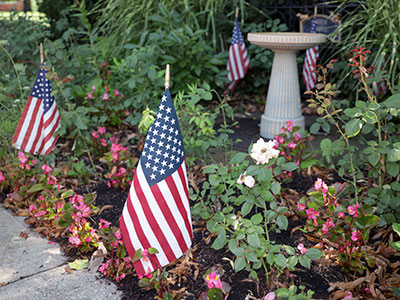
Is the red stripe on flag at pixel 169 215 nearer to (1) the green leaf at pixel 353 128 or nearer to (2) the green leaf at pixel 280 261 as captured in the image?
(2) the green leaf at pixel 280 261

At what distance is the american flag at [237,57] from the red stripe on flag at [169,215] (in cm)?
384

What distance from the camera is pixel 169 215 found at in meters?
2.35

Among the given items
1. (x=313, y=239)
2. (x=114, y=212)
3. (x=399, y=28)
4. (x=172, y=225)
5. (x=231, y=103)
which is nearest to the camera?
(x=172, y=225)

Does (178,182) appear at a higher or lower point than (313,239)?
higher

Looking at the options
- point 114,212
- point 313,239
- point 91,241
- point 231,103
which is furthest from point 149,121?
point 231,103

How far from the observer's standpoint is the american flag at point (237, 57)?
230 inches

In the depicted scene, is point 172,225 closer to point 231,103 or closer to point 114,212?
point 114,212

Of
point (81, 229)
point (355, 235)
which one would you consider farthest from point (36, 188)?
point (355, 235)

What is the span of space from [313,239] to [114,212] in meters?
1.41

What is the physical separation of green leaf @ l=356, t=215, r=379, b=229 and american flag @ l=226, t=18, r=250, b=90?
367cm

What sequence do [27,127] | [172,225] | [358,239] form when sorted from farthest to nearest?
1. [27,127]
2. [358,239]
3. [172,225]

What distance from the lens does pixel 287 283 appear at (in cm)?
239

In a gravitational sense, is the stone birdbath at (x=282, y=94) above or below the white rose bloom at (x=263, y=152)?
below

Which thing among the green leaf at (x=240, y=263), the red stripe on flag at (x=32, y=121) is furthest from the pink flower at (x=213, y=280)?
the red stripe on flag at (x=32, y=121)
